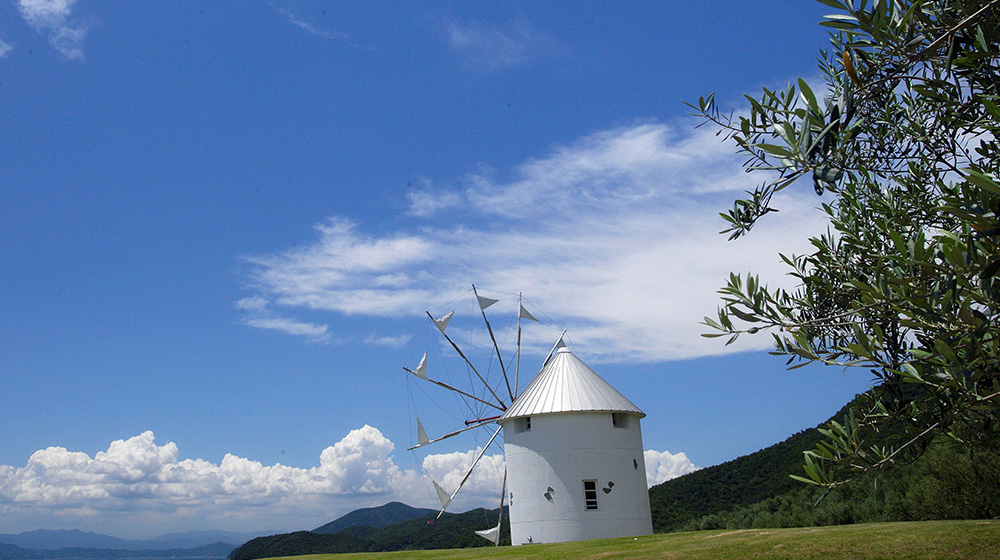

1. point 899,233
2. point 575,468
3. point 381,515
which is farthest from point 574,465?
point 381,515

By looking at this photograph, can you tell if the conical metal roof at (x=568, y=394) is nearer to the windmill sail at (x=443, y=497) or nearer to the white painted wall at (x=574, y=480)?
the white painted wall at (x=574, y=480)

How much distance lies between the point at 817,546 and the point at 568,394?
38.4 feet

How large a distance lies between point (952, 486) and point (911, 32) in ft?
80.3

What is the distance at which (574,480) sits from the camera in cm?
2389

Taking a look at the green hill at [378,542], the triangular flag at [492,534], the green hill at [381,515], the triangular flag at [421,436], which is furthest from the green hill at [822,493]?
the green hill at [381,515]

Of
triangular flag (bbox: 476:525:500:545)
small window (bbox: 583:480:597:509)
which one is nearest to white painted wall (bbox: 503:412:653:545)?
small window (bbox: 583:480:597:509)

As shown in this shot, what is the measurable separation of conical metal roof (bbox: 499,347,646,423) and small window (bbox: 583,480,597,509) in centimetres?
261

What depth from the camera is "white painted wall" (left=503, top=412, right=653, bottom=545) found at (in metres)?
23.8

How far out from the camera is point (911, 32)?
475 cm

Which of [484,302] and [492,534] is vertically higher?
[484,302]

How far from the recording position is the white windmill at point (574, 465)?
23844 millimetres

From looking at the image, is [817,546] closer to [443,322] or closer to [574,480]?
[574,480]

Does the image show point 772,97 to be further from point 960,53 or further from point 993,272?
point 993,272

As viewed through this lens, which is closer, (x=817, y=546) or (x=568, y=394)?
(x=817, y=546)
